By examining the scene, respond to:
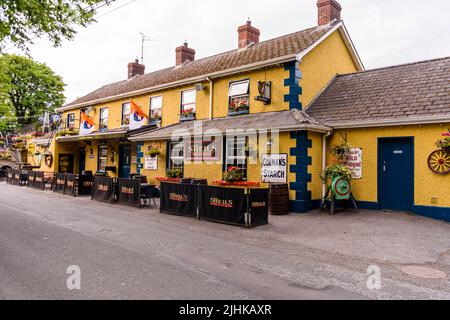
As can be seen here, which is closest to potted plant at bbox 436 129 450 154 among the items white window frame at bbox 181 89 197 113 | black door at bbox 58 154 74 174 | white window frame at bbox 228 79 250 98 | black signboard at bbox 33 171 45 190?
white window frame at bbox 228 79 250 98

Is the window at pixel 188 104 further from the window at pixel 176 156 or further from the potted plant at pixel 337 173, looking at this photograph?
the potted plant at pixel 337 173

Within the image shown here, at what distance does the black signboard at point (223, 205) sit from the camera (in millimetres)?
9031

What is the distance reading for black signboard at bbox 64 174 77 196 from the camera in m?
15.8

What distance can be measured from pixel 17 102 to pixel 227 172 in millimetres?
40340

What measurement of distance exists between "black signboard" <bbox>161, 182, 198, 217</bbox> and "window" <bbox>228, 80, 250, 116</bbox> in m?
5.32

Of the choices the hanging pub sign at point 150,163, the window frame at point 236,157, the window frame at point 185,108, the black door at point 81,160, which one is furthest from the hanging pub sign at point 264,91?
the black door at point 81,160

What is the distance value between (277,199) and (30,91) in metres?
42.5

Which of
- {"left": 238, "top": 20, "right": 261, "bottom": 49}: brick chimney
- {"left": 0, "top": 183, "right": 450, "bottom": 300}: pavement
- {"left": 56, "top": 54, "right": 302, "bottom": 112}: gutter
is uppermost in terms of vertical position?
{"left": 238, "top": 20, "right": 261, "bottom": 49}: brick chimney

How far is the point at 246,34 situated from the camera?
17953 mm

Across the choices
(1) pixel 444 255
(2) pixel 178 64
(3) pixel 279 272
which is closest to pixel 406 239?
(1) pixel 444 255

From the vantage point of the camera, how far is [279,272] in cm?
528

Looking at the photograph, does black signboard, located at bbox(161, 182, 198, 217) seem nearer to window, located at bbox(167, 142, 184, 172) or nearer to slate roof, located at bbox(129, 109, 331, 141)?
slate roof, located at bbox(129, 109, 331, 141)

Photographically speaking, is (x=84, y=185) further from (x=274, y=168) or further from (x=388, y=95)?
(x=388, y=95)

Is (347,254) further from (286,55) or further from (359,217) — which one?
(286,55)
